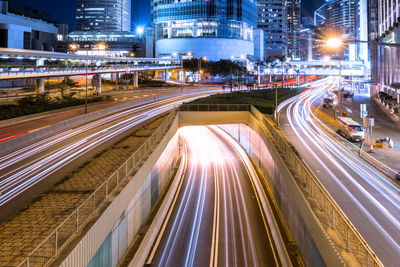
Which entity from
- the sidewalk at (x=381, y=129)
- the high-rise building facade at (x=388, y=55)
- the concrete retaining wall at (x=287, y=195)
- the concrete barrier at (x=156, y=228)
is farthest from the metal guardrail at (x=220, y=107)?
the high-rise building facade at (x=388, y=55)

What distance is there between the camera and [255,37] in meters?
167

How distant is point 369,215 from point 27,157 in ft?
68.4

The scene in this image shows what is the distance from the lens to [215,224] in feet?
70.2

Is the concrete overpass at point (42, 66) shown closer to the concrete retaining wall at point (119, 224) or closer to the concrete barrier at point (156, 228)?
the concrete barrier at point (156, 228)

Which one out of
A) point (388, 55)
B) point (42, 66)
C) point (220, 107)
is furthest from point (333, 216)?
point (388, 55)

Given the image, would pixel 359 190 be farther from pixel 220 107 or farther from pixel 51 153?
pixel 220 107

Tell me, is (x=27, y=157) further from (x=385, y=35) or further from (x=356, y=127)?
(x=385, y=35)

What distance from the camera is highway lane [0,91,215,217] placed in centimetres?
1650

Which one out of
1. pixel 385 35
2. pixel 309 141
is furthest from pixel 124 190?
pixel 385 35

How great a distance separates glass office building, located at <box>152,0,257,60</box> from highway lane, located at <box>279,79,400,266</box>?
352 feet

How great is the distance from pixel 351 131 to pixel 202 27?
4434 inches

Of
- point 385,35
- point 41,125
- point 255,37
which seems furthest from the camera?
point 255,37

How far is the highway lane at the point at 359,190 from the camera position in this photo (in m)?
13.2

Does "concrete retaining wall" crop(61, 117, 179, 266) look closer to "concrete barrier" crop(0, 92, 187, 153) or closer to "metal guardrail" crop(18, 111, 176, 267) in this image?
"metal guardrail" crop(18, 111, 176, 267)
